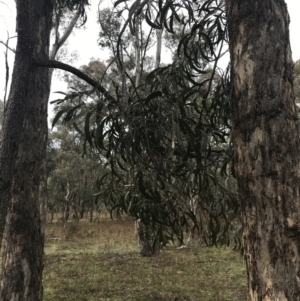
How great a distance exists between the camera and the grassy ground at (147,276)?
22.1ft

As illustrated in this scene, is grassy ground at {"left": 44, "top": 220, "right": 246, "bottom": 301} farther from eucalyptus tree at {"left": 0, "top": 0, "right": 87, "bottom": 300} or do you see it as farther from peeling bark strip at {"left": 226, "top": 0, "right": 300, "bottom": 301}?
peeling bark strip at {"left": 226, "top": 0, "right": 300, "bottom": 301}

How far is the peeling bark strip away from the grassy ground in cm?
499

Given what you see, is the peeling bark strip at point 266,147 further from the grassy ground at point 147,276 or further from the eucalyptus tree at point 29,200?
the grassy ground at point 147,276

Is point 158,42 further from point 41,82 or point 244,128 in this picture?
point 244,128

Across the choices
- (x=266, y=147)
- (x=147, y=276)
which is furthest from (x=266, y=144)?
(x=147, y=276)

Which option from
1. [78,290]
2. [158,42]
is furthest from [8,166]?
[158,42]

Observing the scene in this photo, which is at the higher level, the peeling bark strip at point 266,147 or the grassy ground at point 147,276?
the peeling bark strip at point 266,147

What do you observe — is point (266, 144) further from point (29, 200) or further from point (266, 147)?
point (29, 200)

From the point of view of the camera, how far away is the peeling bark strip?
1639 millimetres

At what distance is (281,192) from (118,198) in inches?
76.5

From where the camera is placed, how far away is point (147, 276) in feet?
26.7

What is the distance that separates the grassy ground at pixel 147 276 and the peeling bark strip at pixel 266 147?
4.99m

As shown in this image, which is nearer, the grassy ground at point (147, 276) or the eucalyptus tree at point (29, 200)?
the eucalyptus tree at point (29, 200)

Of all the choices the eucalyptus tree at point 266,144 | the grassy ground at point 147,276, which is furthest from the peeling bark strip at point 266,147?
the grassy ground at point 147,276
